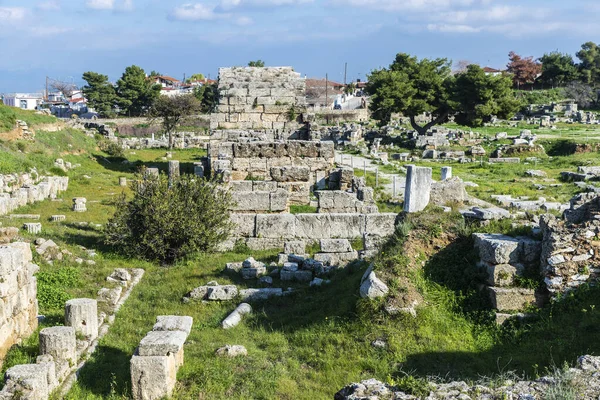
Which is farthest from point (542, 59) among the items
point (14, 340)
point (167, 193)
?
point (14, 340)

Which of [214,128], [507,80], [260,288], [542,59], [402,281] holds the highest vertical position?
[542,59]

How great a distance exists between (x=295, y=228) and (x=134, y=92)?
5992cm

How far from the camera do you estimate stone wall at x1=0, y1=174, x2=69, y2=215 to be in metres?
18.2

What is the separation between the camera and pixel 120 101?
2790 inches

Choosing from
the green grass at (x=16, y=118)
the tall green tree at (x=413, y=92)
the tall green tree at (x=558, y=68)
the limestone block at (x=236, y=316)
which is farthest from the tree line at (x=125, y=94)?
the limestone block at (x=236, y=316)

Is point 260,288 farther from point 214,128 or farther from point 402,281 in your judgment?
point 214,128

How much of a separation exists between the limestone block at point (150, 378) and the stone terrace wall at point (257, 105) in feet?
64.1

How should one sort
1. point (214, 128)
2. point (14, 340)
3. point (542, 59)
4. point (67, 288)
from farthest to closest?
1. point (542, 59)
2. point (214, 128)
3. point (67, 288)
4. point (14, 340)

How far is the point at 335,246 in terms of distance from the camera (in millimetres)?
13391

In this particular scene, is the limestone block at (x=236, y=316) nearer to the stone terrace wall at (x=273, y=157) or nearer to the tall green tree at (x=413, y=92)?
the stone terrace wall at (x=273, y=157)

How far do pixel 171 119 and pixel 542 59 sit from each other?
179 feet

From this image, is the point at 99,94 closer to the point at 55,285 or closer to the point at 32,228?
the point at 32,228

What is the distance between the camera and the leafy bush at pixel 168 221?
1300 centimetres

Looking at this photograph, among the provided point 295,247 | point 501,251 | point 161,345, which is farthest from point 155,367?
point 295,247
